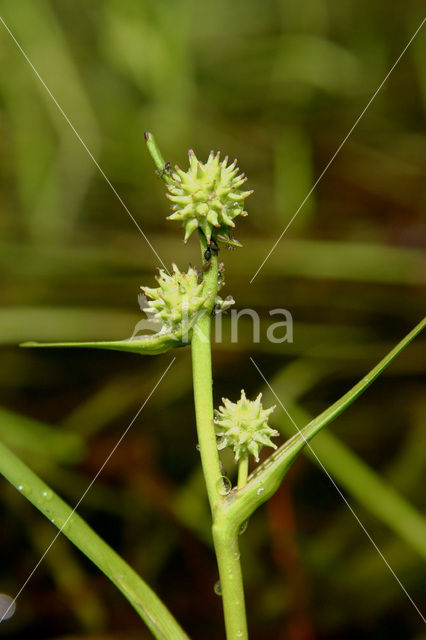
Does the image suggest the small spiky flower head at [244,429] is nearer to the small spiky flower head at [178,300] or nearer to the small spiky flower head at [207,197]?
the small spiky flower head at [178,300]

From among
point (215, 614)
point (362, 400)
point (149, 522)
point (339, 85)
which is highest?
point (339, 85)

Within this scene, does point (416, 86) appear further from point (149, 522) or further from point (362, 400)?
point (149, 522)

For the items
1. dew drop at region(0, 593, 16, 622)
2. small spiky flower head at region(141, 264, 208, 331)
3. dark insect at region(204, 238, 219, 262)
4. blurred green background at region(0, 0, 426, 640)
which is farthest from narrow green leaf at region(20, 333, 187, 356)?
dew drop at region(0, 593, 16, 622)

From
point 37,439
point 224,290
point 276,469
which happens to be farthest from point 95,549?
point 224,290

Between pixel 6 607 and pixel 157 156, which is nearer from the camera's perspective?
pixel 157 156

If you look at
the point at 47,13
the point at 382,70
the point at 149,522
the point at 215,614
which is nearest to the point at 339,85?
the point at 382,70

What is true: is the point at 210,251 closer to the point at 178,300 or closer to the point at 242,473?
the point at 178,300

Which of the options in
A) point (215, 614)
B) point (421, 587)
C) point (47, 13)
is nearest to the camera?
point (421, 587)
